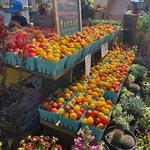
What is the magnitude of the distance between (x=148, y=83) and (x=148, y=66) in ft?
3.74

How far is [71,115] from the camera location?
2666 mm

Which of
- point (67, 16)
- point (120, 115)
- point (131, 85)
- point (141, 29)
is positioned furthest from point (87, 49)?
point (141, 29)

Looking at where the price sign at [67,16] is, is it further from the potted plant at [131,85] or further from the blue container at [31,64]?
the potted plant at [131,85]

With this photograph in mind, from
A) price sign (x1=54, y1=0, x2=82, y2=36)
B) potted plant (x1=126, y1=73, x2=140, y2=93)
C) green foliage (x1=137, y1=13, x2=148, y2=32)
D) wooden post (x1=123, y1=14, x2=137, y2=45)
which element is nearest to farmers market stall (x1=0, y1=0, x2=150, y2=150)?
price sign (x1=54, y1=0, x2=82, y2=36)

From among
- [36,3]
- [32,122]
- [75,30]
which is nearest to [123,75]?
[75,30]

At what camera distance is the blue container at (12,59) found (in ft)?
8.22

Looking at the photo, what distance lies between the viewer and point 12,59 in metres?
2.54

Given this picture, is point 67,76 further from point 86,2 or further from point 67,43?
point 86,2

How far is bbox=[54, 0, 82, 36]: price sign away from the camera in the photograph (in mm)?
3354

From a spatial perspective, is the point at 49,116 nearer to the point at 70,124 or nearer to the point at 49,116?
the point at 49,116

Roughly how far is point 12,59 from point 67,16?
4.26 ft

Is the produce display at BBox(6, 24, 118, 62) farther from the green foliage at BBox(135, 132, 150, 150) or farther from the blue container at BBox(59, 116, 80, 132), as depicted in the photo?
the green foliage at BBox(135, 132, 150, 150)

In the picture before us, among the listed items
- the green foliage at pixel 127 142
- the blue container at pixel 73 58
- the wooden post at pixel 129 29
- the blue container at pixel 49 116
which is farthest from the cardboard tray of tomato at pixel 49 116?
the wooden post at pixel 129 29

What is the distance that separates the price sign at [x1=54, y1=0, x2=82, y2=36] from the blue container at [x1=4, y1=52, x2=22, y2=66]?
0.95 metres
